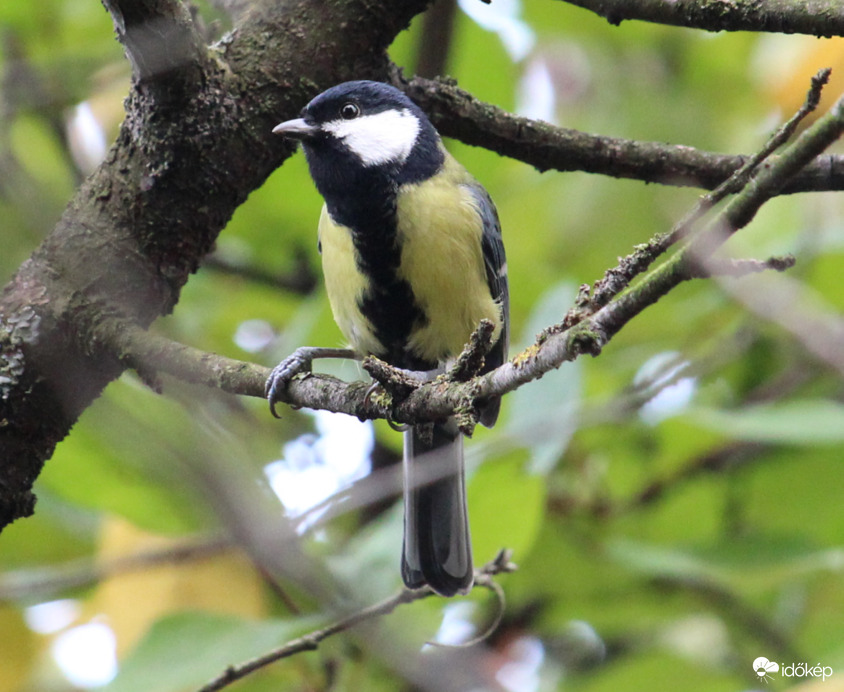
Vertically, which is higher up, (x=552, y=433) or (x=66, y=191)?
(x=66, y=191)

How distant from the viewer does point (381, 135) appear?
231 centimetres

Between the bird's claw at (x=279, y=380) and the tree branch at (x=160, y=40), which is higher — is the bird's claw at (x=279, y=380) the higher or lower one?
the lower one

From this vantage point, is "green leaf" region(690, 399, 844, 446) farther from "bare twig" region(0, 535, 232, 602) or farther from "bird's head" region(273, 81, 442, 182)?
"bare twig" region(0, 535, 232, 602)

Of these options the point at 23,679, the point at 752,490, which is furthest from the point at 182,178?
the point at 752,490

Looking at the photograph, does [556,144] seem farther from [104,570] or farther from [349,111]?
[104,570]

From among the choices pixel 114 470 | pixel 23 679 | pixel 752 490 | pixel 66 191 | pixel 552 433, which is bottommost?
pixel 752 490

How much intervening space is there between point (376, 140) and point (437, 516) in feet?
3.05

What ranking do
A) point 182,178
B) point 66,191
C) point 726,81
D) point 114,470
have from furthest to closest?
point 726,81 < point 66,191 < point 114,470 < point 182,178

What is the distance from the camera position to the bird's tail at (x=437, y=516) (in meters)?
2.16

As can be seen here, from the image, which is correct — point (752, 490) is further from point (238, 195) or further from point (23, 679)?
point (23, 679)

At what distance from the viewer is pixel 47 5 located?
2.55 meters

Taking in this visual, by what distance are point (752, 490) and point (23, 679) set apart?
79.1 inches

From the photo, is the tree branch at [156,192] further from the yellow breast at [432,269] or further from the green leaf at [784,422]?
the green leaf at [784,422]

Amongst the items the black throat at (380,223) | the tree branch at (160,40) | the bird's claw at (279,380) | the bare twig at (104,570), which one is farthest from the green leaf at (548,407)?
the tree branch at (160,40)
